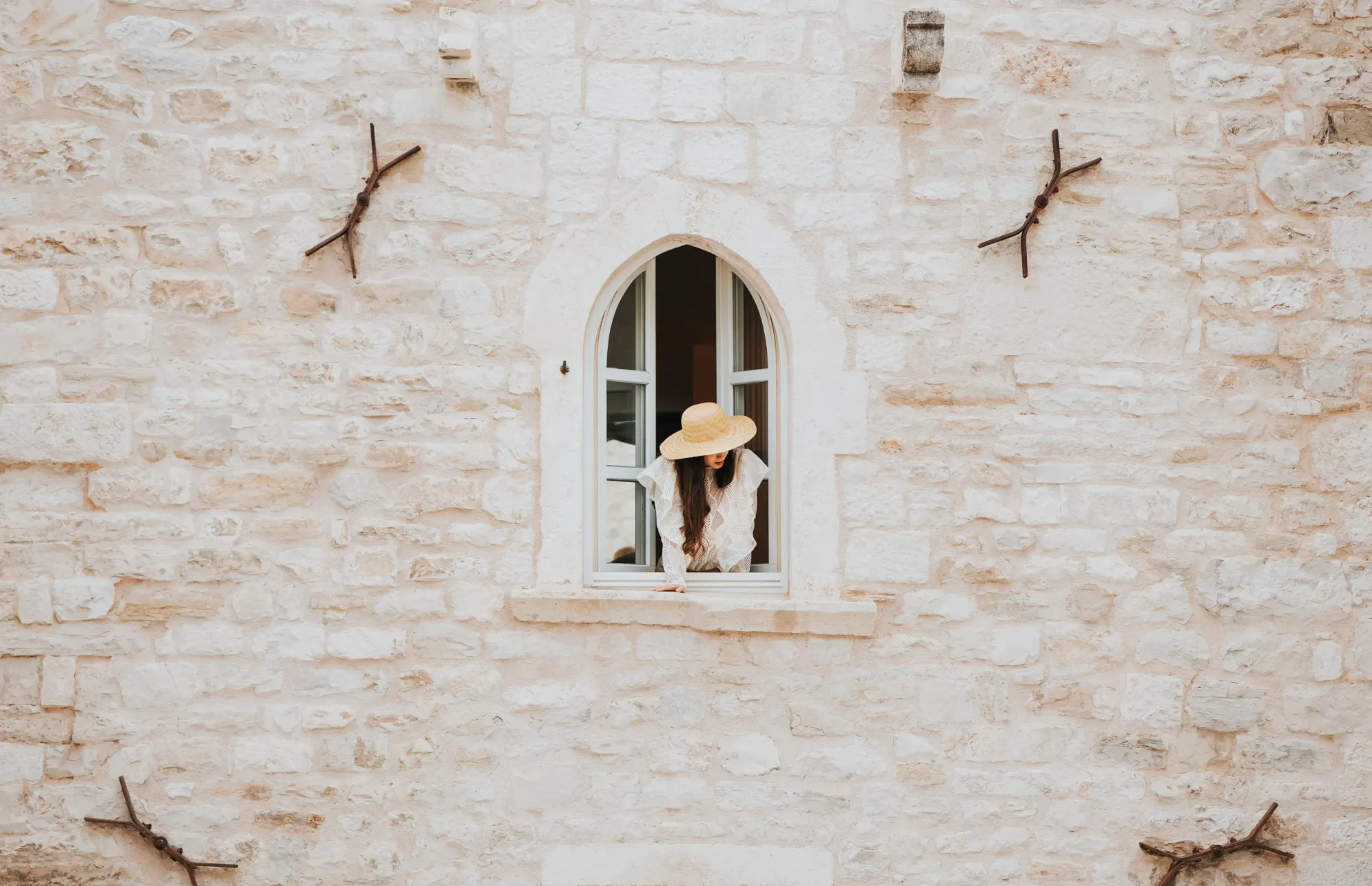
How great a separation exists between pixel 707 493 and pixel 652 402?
0.41m

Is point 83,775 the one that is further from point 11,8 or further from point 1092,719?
point 1092,719

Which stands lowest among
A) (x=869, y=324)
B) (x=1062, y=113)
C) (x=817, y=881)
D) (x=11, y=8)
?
(x=817, y=881)

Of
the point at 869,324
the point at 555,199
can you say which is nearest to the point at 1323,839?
the point at 869,324

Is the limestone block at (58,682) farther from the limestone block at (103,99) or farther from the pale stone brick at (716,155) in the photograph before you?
the pale stone brick at (716,155)

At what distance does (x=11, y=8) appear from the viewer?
157 inches

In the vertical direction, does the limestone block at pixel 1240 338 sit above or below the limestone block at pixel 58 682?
above

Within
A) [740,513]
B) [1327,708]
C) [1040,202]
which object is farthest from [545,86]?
[1327,708]

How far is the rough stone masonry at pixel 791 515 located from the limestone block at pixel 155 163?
0.01 metres

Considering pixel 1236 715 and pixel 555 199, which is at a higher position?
pixel 555 199

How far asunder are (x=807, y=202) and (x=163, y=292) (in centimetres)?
225

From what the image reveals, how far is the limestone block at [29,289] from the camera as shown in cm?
396

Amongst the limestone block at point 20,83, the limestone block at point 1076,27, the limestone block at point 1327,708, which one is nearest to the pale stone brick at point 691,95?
the limestone block at point 1076,27

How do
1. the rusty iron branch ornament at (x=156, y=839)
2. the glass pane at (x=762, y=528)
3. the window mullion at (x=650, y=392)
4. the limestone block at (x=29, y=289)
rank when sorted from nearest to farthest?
the rusty iron branch ornament at (x=156, y=839), the limestone block at (x=29, y=289), the window mullion at (x=650, y=392), the glass pane at (x=762, y=528)

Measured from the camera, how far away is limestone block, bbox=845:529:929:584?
4.06 metres
